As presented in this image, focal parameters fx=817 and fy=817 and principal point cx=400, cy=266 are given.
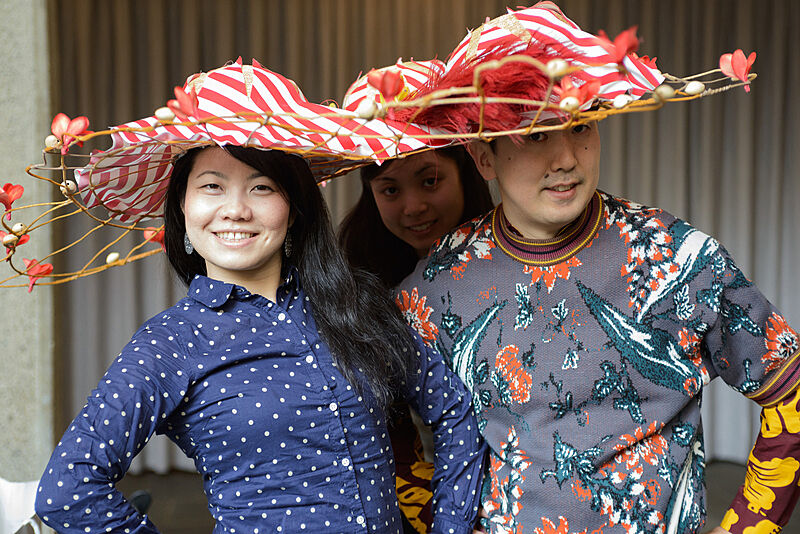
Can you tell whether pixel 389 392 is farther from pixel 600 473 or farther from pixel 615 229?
pixel 615 229

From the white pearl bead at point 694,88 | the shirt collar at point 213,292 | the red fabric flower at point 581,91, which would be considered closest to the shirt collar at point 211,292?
the shirt collar at point 213,292

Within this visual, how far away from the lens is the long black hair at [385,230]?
7.10 ft

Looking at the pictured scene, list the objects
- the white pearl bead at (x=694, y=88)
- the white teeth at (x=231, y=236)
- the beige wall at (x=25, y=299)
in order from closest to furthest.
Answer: the white pearl bead at (x=694, y=88) → the white teeth at (x=231, y=236) → the beige wall at (x=25, y=299)

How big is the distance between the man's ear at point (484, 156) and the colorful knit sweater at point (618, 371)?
0.43 ft

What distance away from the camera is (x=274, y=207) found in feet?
4.84

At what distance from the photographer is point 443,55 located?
Answer: 520 cm

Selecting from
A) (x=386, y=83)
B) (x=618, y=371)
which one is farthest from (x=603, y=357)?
(x=386, y=83)

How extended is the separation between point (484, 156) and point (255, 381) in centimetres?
66

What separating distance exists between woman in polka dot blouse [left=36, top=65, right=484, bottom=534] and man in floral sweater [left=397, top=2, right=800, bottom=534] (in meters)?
0.17

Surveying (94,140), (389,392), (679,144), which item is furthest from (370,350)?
(679,144)

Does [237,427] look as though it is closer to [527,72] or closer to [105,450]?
[105,450]

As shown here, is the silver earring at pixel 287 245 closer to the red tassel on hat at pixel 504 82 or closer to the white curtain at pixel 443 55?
the red tassel on hat at pixel 504 82

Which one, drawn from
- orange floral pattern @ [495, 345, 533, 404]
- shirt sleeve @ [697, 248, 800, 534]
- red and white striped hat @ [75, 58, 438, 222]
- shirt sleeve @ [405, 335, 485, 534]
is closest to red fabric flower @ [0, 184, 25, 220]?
red and white striped hat @ [75, 58, 438, 222]

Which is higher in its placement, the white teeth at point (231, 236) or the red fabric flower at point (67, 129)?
the red fabric flower at point (67, 129)
